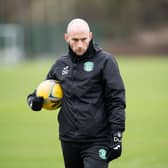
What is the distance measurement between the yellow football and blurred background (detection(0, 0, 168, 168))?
3706 millimetres

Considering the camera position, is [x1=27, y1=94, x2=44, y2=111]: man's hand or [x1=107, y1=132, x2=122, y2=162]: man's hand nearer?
[x1=107, y1=132, x2=122, y2=162]: man's hand

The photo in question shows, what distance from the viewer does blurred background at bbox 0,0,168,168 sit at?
508 inches

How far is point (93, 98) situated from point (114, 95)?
23cm

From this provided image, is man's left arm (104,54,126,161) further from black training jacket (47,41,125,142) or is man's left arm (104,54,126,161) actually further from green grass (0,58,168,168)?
green grass (0,58,168,168)

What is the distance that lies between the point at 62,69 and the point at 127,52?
171 ft

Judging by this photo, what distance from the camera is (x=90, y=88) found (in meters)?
7.21

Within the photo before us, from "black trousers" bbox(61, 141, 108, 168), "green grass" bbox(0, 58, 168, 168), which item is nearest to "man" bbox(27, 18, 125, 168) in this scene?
"black trousers" bbox(61, 141, 108, 168)

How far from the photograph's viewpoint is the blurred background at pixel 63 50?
12898 millimetres

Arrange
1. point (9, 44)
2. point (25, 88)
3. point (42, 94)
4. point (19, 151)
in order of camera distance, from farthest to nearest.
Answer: point (9, 44) < point (25, 88) < point (19, 151) < point (42, 94)

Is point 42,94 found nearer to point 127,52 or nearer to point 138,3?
point 127,52

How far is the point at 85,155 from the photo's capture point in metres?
7.23

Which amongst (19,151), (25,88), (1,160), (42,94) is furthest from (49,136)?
(25,88)

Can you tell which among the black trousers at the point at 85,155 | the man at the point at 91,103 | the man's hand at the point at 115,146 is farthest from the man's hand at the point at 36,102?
the man's hand at the point at 115,146

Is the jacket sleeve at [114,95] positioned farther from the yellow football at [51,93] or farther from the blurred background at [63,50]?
the blurred background at [63,50]
